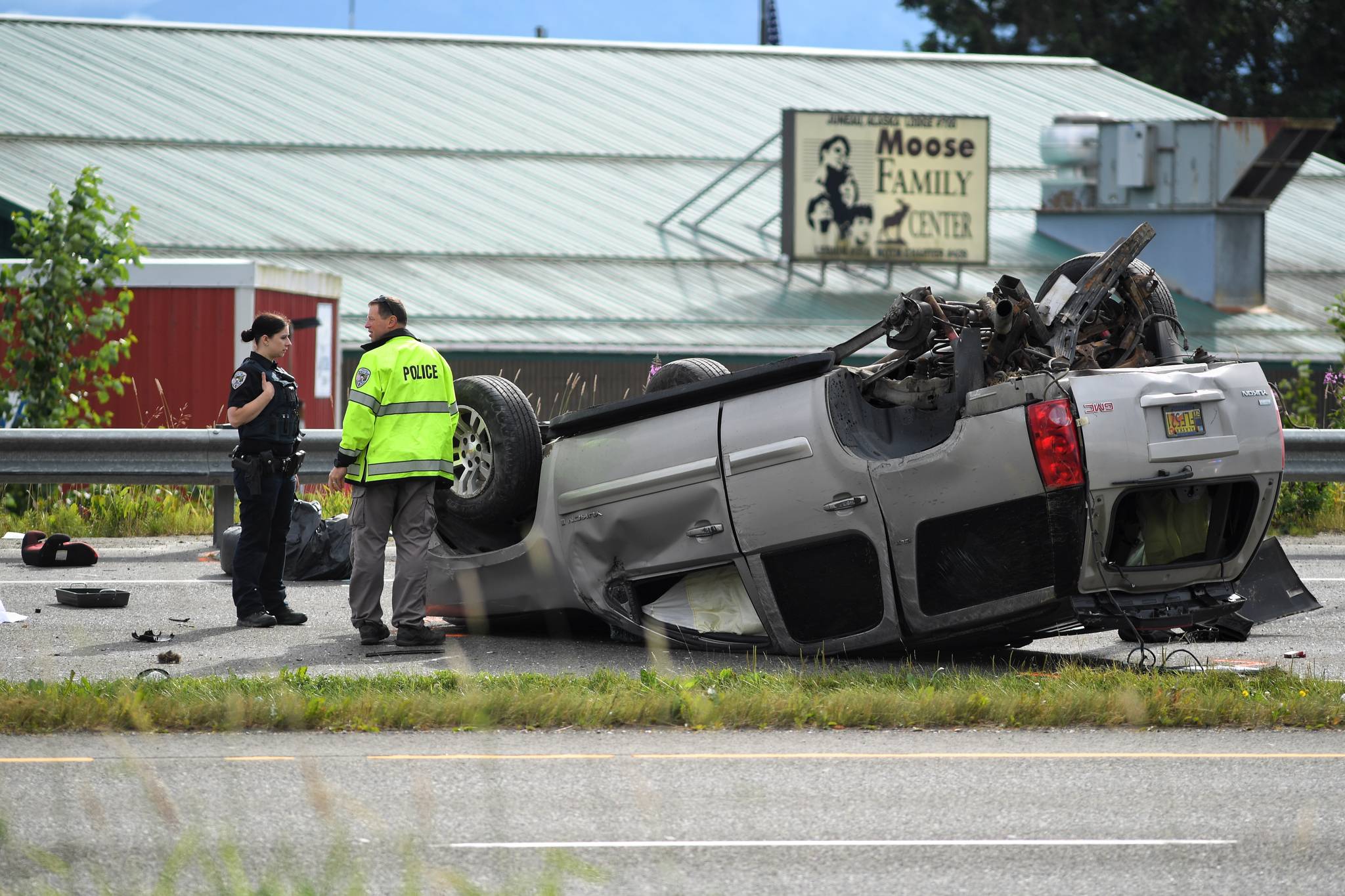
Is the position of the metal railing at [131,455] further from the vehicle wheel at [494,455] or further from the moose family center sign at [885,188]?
the moose family center sign at [885,188]

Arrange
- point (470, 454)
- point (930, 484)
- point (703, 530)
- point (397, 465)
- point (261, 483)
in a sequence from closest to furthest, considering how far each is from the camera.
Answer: point (930, 484)
point (703, 530)
point (397, 465)
point (470, 454)
point (261, 483)

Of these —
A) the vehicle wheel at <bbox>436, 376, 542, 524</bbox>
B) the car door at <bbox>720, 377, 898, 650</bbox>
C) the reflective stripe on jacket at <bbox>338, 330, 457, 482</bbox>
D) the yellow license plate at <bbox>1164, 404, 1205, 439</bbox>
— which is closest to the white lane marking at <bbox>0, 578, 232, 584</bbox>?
the vehicle wheel at <bbox>436, 376, 542, 524</bbox>

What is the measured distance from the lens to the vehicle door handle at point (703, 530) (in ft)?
27.1

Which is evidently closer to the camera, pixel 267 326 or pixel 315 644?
pixel 315 644

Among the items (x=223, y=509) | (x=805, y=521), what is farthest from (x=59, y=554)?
(x=805, y=521)

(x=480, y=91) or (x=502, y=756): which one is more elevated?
(x=480, y=91)

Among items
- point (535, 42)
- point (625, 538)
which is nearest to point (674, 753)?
point (625, 538)

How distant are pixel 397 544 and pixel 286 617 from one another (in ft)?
3.92

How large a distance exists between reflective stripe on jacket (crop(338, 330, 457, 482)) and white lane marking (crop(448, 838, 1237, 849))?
13.1 ft

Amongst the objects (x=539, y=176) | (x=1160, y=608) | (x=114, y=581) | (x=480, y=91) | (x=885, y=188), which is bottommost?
(x=114, y=581)

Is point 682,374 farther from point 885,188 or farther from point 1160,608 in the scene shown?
point 885,188

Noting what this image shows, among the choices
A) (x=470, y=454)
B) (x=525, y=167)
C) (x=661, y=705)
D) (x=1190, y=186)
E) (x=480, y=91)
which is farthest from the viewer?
(x=480, y=91)

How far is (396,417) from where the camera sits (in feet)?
29.2

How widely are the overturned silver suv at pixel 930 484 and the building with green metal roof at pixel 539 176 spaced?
46.1ft
